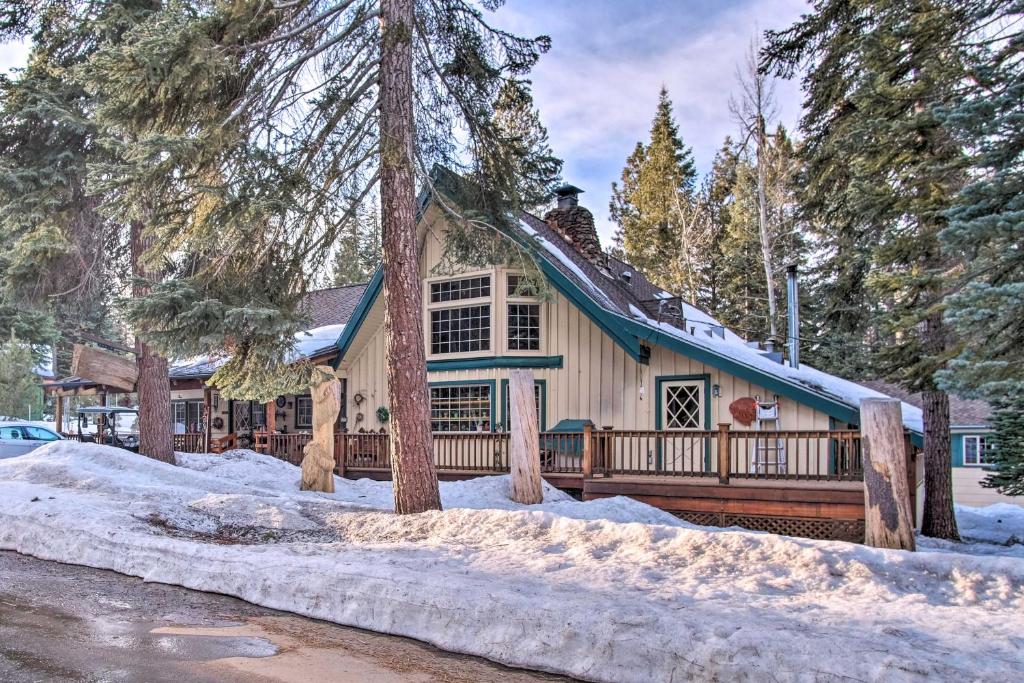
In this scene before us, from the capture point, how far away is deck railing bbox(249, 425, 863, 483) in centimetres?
1090

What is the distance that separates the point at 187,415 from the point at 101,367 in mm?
8980

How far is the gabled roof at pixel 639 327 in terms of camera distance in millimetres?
12211

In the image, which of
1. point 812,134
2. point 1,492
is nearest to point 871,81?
point 812,134

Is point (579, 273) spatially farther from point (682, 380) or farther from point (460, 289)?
point (682, 380)

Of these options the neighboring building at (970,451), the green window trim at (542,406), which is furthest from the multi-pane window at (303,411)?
the neighboring building at (970,451)

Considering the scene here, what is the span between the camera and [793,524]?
10547 millimetres

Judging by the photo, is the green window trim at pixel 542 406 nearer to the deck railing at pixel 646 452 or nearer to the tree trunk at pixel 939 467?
the deck railing at pixel 646 452

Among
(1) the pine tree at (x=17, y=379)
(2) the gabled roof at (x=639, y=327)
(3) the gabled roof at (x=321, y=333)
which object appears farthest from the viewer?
(1) the pine tree at (x=17, y=379)

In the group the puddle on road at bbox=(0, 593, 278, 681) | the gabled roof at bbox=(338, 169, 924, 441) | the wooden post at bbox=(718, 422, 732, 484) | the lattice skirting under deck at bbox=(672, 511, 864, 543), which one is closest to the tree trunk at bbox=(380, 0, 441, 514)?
the gabled roof at bbox=(338, 169, 924, 441)

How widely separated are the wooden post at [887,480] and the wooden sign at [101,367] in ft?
44.3

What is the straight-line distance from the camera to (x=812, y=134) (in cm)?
1458

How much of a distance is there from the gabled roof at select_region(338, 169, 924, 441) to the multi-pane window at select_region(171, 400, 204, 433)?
26.1 feet

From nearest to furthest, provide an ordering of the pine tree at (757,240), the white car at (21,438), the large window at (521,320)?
the large window at (521,320)
the white car at (21,438)
the pine tree at (757,240)

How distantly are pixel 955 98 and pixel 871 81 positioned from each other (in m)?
1.85
